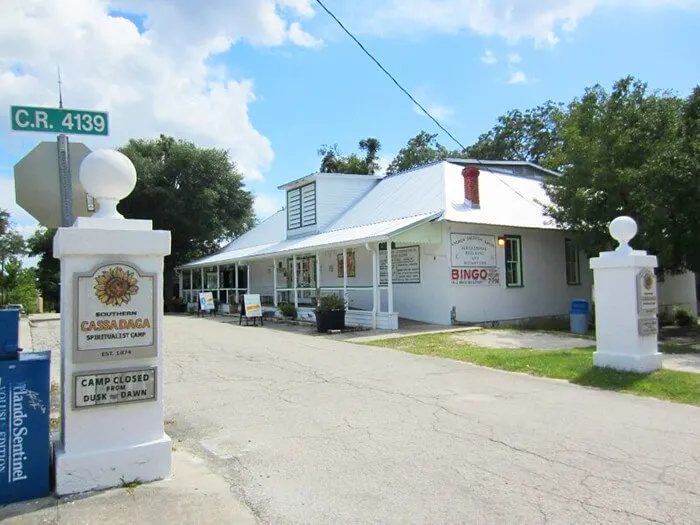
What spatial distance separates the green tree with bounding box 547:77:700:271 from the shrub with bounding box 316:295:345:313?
7.12 m

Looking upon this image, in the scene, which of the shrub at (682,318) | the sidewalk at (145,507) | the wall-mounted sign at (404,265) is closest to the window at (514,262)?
the wall-mounted sign at (404,265)

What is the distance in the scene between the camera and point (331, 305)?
16078 mm

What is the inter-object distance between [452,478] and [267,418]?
103 inches

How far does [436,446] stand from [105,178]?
3662 mm

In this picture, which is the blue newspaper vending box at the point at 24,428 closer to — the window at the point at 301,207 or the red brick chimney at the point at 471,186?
the red brick chimney at the point at 471,186

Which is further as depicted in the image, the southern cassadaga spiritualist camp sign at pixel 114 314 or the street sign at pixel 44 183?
the street sign at pixel 44 183

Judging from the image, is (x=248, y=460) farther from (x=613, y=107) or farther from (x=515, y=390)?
(x=613, y=107)

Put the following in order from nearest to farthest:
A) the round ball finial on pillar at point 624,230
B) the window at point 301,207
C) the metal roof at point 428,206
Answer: the round ball finial on pillar at point 624,230
the metal roof at point 428,206
the window at point 301,207

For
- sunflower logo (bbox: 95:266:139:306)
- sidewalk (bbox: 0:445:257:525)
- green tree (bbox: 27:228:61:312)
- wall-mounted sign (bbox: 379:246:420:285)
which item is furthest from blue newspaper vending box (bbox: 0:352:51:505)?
green tree (bbox: 27:228:61:312)

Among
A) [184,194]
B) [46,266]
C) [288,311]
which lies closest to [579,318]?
[288,311]

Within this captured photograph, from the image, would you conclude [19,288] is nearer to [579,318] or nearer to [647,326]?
[579,318]

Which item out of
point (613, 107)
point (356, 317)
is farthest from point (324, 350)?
point (613, 107)

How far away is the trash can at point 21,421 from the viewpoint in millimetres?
3881

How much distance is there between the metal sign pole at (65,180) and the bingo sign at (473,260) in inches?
511
